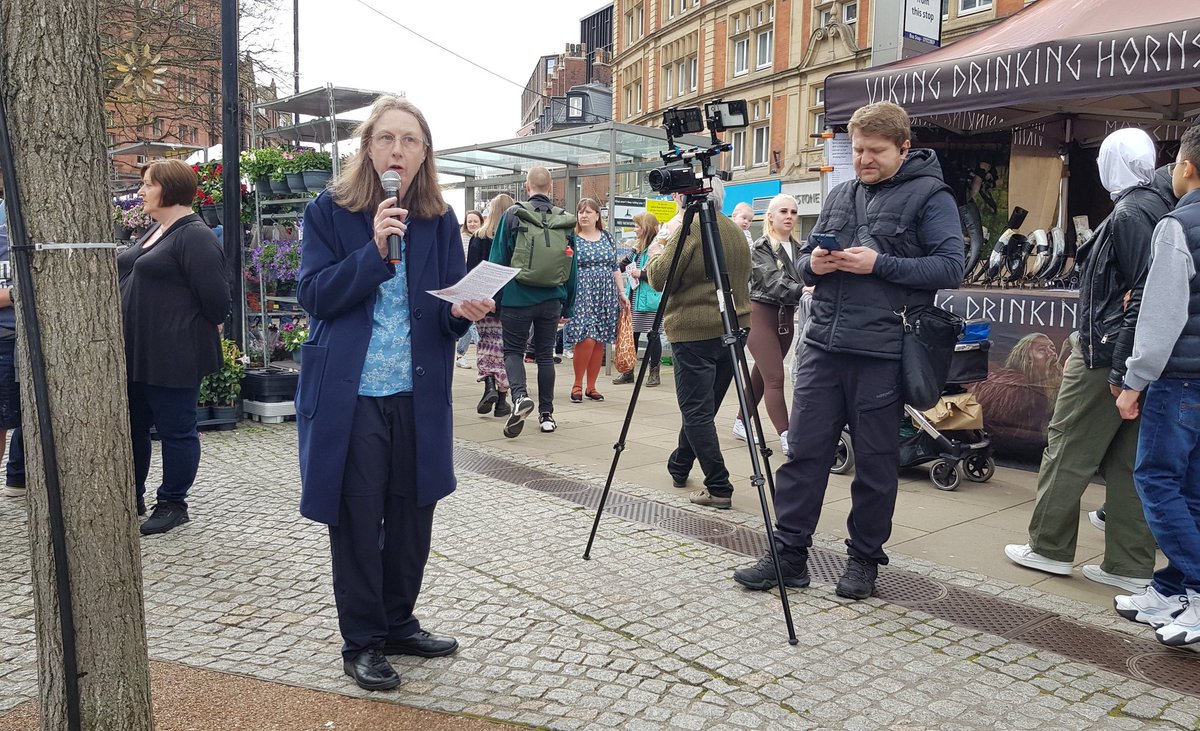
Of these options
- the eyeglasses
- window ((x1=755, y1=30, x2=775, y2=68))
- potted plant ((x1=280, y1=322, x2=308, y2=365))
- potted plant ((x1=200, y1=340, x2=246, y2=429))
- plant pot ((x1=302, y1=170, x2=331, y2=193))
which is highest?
window ((x1=755, y1=30, x2=775, y2=68))

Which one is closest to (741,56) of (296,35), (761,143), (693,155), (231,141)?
(761,143)

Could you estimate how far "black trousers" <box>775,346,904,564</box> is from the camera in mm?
4039

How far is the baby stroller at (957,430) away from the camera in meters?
6.01

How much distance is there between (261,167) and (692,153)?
18.7 ft

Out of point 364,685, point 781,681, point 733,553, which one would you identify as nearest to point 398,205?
point 364,685

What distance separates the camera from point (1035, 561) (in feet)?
14.8

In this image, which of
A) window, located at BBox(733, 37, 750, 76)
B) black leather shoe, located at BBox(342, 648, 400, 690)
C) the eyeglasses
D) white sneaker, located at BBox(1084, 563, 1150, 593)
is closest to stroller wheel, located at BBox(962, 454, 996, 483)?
white sneaker, located at BBox(1084, 563, 1150, 593)

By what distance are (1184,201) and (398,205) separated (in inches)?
115

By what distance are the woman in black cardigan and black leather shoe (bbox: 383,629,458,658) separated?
2.09 meters

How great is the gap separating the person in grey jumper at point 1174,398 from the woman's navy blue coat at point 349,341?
257cm

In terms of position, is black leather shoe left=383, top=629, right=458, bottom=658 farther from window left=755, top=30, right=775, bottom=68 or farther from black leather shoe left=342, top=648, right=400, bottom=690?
window left=755, top=30, right=775, bottom=68

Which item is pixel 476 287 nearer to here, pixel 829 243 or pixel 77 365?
pixel 77 365

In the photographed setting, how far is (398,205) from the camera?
10.3 feet

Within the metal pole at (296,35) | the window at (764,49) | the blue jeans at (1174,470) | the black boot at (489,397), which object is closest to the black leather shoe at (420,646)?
the blue jeans at (1174,470)
